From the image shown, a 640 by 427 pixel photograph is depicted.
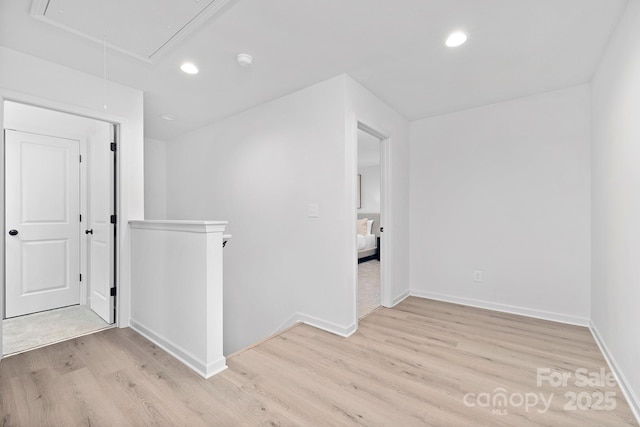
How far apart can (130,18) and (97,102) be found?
108 cm

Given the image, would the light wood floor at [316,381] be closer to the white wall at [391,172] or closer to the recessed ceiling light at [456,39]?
the white wall at [391,172]

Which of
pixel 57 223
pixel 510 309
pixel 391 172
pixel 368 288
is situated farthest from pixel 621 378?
pixel 57 223

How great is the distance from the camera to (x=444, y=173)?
11.5 ft

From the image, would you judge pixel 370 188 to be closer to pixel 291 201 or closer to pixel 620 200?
pixel 291 201

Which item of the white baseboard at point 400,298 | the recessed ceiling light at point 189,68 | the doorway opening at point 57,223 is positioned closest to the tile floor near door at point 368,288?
the white baseboard at point 400,298

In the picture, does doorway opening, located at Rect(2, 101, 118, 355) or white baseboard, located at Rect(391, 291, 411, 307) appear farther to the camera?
white baseboard, located at Rect(391, 291, 411, 307)

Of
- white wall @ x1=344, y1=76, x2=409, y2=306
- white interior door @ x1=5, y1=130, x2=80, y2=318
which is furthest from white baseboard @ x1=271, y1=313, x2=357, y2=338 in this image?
Answer: white interior door @ x1=5, y1=130, x2=80, y2=318

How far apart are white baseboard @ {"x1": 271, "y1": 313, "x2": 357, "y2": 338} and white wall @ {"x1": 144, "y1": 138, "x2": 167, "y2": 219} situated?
317cm

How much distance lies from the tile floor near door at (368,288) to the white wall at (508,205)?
594 mm

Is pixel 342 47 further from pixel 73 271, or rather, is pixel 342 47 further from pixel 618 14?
pixel 73 271

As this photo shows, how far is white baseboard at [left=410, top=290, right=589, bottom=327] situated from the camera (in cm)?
274

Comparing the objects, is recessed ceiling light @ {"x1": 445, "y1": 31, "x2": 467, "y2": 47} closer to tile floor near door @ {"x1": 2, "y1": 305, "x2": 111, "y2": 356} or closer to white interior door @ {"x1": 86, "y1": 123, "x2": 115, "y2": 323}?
white interior door @ {"x1": 86, "y1": 123, "x2": 115, "y2": 323}

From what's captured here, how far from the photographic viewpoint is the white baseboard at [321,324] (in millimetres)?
2484

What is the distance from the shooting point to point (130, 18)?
184cm
